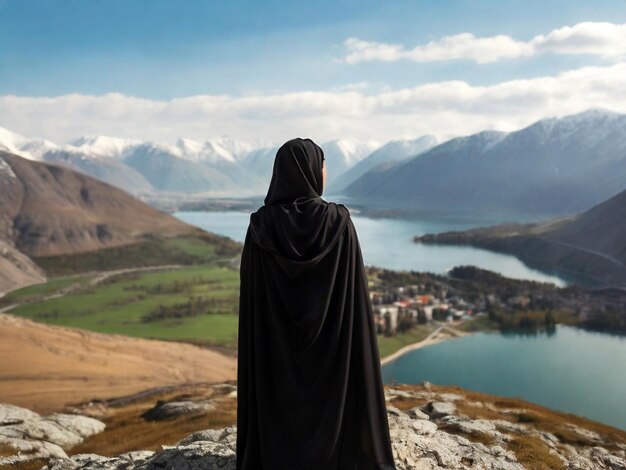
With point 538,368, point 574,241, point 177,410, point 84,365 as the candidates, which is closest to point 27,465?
point 177,410

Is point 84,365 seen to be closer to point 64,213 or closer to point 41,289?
point 41,289

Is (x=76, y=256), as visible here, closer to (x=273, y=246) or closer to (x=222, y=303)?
(x=222, y=303)

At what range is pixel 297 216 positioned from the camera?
3.11m

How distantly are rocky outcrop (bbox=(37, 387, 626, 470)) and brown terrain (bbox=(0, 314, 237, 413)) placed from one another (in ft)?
82.3

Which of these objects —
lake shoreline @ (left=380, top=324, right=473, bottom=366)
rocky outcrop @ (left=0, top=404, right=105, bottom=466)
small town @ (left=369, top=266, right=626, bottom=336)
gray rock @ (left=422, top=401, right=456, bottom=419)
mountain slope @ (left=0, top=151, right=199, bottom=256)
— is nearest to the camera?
rocky outcrop @ (left=0, top=404, right=105, bottom=466)

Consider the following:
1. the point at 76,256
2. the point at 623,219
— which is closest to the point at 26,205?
the point at 76,256

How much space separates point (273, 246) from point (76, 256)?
9366cm

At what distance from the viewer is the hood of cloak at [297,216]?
3084mm

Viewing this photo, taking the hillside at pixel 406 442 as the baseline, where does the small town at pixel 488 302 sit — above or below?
below

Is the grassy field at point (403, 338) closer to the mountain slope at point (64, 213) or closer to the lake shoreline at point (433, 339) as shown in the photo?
the lake shoreline at point (433, 339)

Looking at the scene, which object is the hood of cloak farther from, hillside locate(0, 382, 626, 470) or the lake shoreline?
the lake shoreline

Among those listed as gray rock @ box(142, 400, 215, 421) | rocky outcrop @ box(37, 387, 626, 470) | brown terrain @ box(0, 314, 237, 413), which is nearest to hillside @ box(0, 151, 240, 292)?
brown terrain @ box(0, 314, 237, 413)

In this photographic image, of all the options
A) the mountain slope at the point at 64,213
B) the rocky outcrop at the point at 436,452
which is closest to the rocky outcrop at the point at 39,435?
the rocky outcrop at the point at 436,452

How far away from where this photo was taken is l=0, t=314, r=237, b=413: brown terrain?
101ft
